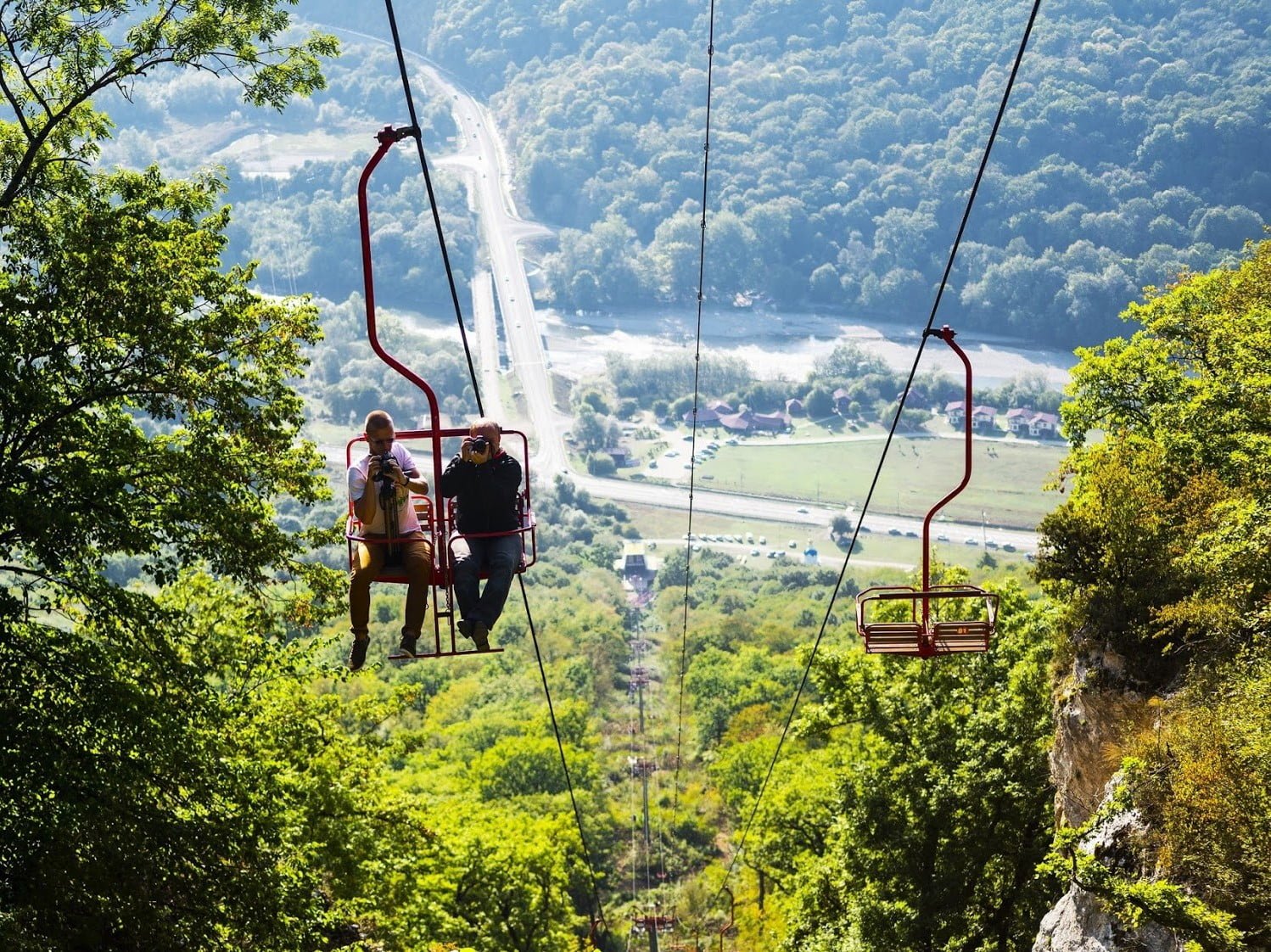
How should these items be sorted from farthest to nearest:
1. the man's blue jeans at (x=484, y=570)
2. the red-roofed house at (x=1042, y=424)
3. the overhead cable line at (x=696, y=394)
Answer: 1. the red-roofed house at (x=1042, y=424)
2. the overhead cable line at (x=696, y=394)
3. the man's blue jeans at (x=484, y=570)

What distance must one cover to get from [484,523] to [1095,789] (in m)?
8.89

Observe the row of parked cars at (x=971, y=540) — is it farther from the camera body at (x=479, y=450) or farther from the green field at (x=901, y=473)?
the camera body at (x=479, y=450)

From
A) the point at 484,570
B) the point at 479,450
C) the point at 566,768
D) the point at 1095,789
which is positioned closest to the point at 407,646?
the point at 484,570

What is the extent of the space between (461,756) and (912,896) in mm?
42254

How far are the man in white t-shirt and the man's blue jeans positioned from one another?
1.54ft

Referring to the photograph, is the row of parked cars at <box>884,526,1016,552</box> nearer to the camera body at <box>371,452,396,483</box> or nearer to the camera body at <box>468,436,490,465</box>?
the camera body at <box>468,436,490,465</box>

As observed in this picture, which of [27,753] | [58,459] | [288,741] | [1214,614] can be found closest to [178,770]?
[27,753]

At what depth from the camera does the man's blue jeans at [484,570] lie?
438 inches

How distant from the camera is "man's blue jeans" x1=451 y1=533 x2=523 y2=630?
11133mm

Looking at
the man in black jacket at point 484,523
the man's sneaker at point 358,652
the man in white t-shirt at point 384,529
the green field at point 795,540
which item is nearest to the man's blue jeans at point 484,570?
the man in black jacket at point 484,523

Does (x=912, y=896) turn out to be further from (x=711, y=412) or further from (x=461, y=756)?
(x=711, y=412)

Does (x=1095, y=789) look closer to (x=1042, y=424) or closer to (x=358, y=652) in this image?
(x=358, y=652)

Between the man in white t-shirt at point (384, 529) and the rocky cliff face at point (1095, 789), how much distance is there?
742cm

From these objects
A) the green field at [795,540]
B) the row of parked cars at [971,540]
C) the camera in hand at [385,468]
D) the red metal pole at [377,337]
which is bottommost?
the green field at [795,540]
